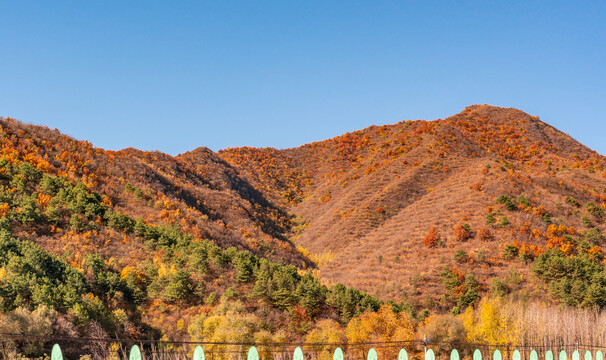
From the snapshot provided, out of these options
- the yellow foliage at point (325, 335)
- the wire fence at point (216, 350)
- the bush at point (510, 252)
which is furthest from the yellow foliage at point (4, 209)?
the bush at point (510, 252)

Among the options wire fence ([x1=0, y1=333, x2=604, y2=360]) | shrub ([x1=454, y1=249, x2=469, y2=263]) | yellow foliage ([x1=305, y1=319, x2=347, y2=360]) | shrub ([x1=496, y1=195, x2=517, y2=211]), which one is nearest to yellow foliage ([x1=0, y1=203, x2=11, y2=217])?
wire fence ([x1=0, y1=333, x2=604, y2=360])

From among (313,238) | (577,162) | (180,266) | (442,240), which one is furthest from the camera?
(577,162)

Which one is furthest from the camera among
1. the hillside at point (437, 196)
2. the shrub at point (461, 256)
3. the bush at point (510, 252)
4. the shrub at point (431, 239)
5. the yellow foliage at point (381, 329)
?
the shrub at point (431, 239)

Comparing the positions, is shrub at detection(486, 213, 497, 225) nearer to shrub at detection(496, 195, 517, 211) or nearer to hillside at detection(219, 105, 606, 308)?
hillside at detection(219, 105, 606, 308)

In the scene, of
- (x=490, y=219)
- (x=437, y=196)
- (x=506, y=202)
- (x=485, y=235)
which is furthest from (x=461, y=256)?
(x=437, y=196)

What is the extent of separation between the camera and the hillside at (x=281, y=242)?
32688 millimetres

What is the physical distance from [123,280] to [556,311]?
114 ft

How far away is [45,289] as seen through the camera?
2700cm

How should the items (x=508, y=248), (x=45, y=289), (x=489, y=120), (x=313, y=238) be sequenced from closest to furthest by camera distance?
(x=45, y=289) < (x=508, y=248) < (x=313, y=238) < (x=489, y=120)

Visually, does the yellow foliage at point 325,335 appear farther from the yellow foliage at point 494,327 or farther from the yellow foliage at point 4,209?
the yellow foliage at point 4,209

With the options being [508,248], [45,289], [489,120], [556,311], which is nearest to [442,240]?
[508,248]

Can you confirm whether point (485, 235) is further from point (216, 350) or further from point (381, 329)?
point (216, 350)

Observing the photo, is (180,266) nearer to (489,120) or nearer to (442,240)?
(442,240)

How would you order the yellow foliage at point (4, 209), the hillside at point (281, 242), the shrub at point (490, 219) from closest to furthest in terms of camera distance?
the hillside at point (281, 242)
the yellow foliage at point (4, 209)
the shrub at point (490, 219)
